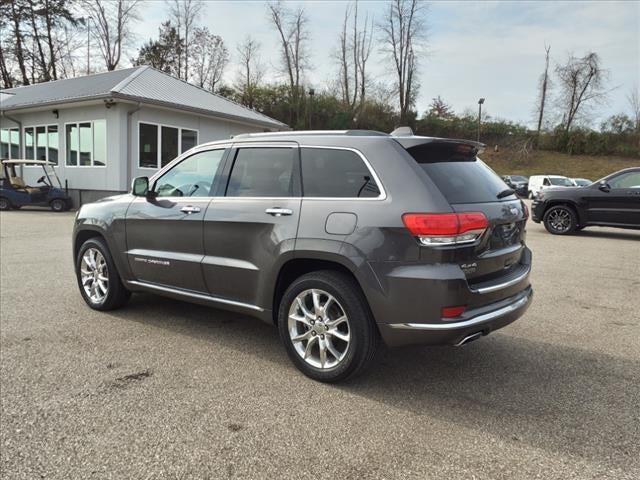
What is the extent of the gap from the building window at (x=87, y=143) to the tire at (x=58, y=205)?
5.88ft

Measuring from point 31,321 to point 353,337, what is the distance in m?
3.37

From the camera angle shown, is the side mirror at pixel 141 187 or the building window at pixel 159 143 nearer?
the side mirror at pixel 141 187

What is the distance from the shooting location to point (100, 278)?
5254 millimetres

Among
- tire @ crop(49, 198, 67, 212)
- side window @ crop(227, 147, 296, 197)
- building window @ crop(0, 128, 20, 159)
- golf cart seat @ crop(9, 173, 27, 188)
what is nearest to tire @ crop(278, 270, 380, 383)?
side window @ crop(227, 147, 296, 197)

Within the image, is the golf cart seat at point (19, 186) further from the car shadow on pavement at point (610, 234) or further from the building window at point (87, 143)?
the car shadow on pavement at point (610, 234)

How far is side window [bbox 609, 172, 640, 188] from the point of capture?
38.3 ft

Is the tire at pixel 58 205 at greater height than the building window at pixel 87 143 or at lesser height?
lesser

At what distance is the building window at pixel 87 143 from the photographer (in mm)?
18500

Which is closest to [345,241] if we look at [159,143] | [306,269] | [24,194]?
[306,269]

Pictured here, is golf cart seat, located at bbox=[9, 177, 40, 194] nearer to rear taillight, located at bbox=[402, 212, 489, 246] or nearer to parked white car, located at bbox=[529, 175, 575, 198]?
rear taillight, located at bbox=[402, 212, 489, 246]

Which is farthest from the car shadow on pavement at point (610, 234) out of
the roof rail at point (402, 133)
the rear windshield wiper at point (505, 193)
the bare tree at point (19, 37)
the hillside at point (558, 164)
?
the bare tree at point (19, 37)

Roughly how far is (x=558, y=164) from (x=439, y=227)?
46.6m

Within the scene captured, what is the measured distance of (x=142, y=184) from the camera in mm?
4820

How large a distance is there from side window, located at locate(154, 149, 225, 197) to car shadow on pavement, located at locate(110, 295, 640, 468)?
4.21 ft
